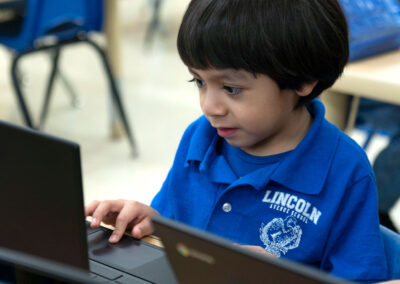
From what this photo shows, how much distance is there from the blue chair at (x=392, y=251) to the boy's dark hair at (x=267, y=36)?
0.92 ft

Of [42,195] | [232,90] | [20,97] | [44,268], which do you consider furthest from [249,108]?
[20,97]

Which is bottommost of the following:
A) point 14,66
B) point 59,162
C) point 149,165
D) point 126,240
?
point 149,165

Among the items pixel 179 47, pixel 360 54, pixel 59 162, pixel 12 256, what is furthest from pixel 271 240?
pixel 360 54

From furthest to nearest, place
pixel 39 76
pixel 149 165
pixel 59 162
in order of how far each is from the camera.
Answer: pixel 39 76 → pixel 149 165 → pixel 59 162

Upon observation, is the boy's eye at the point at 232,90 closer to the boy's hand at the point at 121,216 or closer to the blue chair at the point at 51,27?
the boy's hand at the point at 121,216

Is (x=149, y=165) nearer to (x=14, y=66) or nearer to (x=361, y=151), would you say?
(x=14, y=66)

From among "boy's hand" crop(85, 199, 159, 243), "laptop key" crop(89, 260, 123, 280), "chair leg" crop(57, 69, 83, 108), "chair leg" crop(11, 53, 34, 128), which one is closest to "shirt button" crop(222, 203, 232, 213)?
"boy's hand" crop(85, 199, 159, 243)

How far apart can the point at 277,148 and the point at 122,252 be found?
1.01 feet

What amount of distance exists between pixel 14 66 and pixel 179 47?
1556mm

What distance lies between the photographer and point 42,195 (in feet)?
2.11

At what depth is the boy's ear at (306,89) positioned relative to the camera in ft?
3.15

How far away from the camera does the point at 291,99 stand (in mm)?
979

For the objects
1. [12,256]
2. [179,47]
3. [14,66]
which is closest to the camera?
[12,256]

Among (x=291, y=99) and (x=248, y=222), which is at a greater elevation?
(x=291, y=99)
